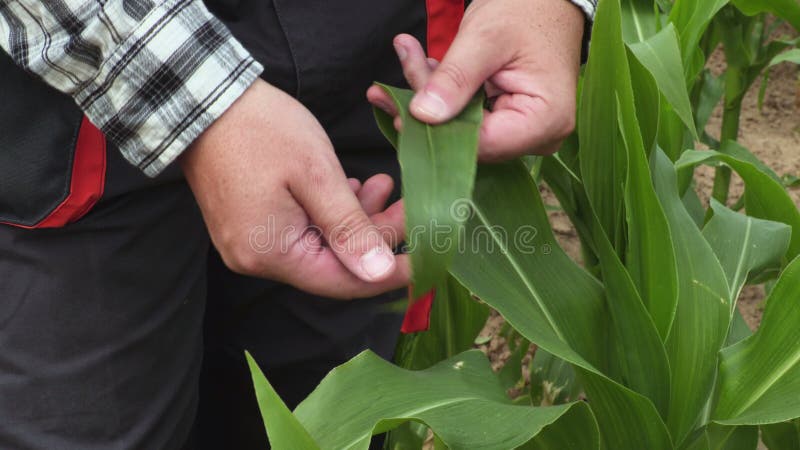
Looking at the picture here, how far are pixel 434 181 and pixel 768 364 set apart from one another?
0.30 metres

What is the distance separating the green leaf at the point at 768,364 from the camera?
653mm

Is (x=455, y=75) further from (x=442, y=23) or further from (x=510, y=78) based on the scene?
(x=442, y=23)

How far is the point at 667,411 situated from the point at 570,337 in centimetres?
9

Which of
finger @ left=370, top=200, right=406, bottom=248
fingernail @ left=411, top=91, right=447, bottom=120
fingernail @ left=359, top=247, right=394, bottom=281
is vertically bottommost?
finger @ left=370, top=200, right=406, bottom=248

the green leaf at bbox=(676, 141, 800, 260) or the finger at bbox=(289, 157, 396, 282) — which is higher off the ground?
the finger at bbox=(289, 157, 396, 282)

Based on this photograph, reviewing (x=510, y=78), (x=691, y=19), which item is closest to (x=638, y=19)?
(x=691, y=19)

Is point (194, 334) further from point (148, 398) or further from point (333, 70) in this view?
point (333, 70)

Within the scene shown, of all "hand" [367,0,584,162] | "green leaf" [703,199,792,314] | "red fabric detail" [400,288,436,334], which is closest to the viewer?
"hand" [367,0,584,162]

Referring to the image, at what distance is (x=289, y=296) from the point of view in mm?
920

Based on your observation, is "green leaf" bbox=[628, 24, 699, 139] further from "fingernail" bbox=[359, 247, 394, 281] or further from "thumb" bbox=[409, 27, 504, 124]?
"fingernail" bbox=[359, 247, 394, 281]

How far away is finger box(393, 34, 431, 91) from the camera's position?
67cm

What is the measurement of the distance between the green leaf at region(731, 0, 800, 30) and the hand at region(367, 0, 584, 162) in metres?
0.66

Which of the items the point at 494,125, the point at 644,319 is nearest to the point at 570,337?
the point at 644,319

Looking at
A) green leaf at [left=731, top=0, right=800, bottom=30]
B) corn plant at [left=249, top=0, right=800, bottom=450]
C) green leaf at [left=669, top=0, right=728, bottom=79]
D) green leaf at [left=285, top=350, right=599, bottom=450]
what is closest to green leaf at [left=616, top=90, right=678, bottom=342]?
corn plant at [left=249, top=0, right=800, bottom=450]
